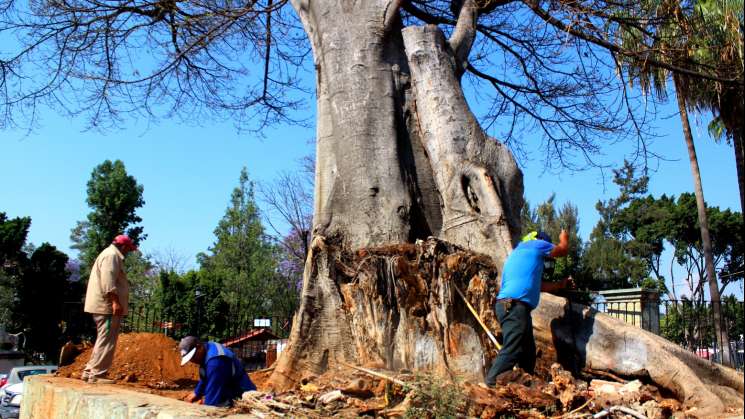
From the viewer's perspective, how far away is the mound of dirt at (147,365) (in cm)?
725

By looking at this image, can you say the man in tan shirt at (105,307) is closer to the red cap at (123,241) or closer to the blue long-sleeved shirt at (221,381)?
the red cap at (123,241)

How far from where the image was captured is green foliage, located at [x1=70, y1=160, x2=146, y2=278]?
34.9 m

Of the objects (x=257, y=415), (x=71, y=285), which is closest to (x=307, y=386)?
(x=257, y=415)

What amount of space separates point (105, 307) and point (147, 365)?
120 cm

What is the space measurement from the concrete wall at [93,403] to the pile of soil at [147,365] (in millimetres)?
494

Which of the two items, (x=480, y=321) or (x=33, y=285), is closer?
(x=480, y=321)

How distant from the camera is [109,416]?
470cm

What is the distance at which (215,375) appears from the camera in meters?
5.14

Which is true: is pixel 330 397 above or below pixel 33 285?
below

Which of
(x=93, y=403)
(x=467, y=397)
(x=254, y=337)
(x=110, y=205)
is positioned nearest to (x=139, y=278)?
(x=110, y=205)

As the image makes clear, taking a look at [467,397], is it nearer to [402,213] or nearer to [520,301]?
[520,301]

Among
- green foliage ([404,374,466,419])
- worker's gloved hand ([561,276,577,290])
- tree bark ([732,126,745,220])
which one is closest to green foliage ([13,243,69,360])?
tree bark ([732,126,745,220])

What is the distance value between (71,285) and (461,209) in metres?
24.7

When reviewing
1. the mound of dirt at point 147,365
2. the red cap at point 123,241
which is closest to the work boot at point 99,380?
the mound of dirt at point 147,365
